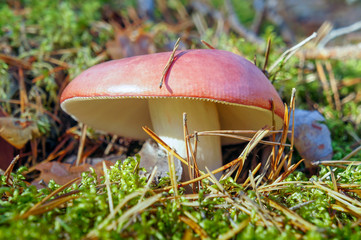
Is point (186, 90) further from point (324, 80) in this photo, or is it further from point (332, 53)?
point (332, 53)

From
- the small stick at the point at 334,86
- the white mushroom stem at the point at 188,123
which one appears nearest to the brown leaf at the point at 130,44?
the white mushroom stem at the point at 188,123

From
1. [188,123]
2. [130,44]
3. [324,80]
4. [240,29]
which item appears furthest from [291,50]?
[240,29]

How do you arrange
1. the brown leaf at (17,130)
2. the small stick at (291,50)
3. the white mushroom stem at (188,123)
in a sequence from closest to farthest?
the white mushroom stem at (188,123) < the small stick at (291,50) < the brown leaf at (17,130)

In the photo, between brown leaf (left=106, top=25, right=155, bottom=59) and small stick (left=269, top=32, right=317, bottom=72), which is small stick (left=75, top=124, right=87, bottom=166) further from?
small stick (left=269, top=32, right=317, bottom=72)

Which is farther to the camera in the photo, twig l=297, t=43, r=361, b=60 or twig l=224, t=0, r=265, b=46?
twig l=224, t=0, r=265, b=46

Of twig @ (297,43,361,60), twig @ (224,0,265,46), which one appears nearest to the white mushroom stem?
twig @ (297,43,361,60)

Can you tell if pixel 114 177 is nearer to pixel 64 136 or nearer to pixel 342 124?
pixel 64 136

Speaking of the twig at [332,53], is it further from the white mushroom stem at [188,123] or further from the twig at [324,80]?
the white mushroom stem at [188,123]
